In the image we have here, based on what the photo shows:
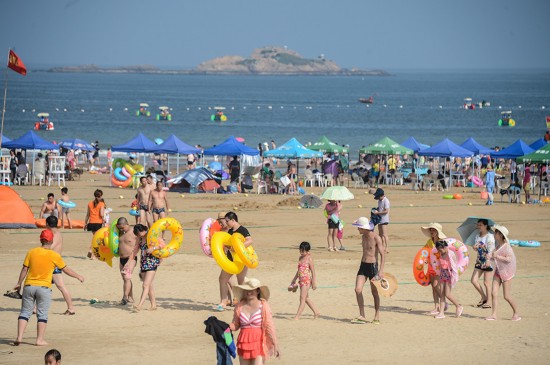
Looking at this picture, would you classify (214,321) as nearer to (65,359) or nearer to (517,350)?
(65,359)

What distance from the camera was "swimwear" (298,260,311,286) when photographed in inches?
504

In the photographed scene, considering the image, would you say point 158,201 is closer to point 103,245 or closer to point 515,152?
point 103,245

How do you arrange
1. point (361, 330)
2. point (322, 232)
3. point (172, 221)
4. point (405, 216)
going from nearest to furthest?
point (361, 330) < point (172, 221) < point (322, 232) < point (405, 216)

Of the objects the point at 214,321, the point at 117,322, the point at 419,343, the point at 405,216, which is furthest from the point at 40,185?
the point at 214,321

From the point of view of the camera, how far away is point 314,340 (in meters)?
12.0

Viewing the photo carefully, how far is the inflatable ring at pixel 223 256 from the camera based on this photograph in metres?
12.7

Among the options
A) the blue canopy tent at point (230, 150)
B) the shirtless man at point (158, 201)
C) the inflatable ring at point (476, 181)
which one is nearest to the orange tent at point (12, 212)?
the shirtless man at point (158, 201)

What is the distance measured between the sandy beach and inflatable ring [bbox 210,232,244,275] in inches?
29.0

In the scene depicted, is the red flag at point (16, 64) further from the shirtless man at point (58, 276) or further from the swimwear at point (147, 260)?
the swimwear at point (147, 260)

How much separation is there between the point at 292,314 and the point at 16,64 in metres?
12.2

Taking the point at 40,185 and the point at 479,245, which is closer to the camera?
the point at 479,245

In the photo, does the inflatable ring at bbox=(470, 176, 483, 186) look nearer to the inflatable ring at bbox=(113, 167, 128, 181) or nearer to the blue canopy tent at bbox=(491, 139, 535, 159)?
the blue canopy tent at bbox=(491, 139, 535, 159)

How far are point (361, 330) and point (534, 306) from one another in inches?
118

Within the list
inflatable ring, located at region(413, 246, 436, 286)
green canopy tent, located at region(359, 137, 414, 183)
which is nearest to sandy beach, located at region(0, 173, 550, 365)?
inflatable ring, located at region(413, 246, 436, 286)
